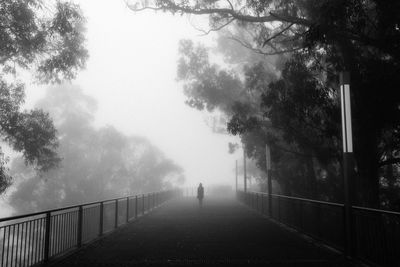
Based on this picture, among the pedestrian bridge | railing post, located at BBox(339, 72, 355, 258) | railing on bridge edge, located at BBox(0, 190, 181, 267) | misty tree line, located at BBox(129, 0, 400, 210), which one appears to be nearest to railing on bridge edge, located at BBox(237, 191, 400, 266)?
the pedestrian bridge

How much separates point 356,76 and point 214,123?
2566cm

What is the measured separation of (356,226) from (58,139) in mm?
41009

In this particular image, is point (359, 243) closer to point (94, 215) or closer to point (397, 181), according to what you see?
point (94, 215)

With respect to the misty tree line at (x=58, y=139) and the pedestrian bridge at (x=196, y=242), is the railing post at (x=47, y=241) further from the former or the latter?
the misty tree line at (x=58, y=139)

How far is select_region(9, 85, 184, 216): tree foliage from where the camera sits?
143ft

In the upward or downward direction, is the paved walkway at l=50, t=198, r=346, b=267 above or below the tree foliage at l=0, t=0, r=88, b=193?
below

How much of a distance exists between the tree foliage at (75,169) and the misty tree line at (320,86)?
74.2 ft

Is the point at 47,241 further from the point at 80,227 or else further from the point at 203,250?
the point at 203,250

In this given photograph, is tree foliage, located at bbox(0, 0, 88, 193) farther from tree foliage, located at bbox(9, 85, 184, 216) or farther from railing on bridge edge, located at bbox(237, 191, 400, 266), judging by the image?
tree foliage, located at bbox(9, 85, 184, 216)

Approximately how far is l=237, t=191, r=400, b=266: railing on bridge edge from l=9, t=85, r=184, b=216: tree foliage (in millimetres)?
30687

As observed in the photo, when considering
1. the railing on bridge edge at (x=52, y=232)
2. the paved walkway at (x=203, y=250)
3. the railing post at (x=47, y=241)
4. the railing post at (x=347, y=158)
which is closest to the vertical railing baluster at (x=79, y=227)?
the railing on bridge edge at (x=52, y=232)

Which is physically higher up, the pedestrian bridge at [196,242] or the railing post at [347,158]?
the railing post at [347,158]

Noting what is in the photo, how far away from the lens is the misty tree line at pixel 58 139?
710 inches

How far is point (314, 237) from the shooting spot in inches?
455
